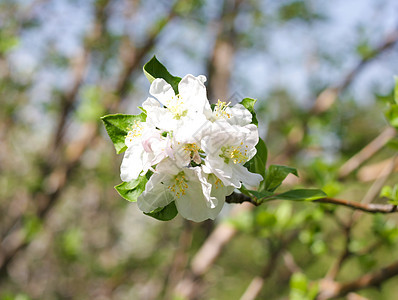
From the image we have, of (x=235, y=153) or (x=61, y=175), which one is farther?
(x=61, y=175)

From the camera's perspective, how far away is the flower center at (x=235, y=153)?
0.82m

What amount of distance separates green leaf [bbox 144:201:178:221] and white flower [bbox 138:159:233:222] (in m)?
0.02

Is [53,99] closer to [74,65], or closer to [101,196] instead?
[74,65]

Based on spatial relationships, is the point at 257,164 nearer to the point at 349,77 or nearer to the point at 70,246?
the point at 349,77

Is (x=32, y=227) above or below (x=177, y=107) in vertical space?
below

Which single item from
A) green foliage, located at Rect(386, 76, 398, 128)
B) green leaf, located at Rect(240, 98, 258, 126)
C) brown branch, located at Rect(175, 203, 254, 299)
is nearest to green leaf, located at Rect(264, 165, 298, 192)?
green leaf, located at Rect(240, 98, 258, 126)

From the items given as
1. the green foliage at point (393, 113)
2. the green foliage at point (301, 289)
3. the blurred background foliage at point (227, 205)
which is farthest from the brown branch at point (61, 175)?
the green foliage at point (393, 113)

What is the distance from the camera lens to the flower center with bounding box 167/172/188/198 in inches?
33.0

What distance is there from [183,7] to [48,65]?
7.94 ft

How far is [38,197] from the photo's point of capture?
3.38 m

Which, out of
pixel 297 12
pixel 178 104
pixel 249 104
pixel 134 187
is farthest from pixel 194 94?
pixel 297 12

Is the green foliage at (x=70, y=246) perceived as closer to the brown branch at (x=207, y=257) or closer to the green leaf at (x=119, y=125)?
the brown branch at (x=207, y=257)

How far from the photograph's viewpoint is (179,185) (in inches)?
33.3

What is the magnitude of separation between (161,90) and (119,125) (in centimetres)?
13
